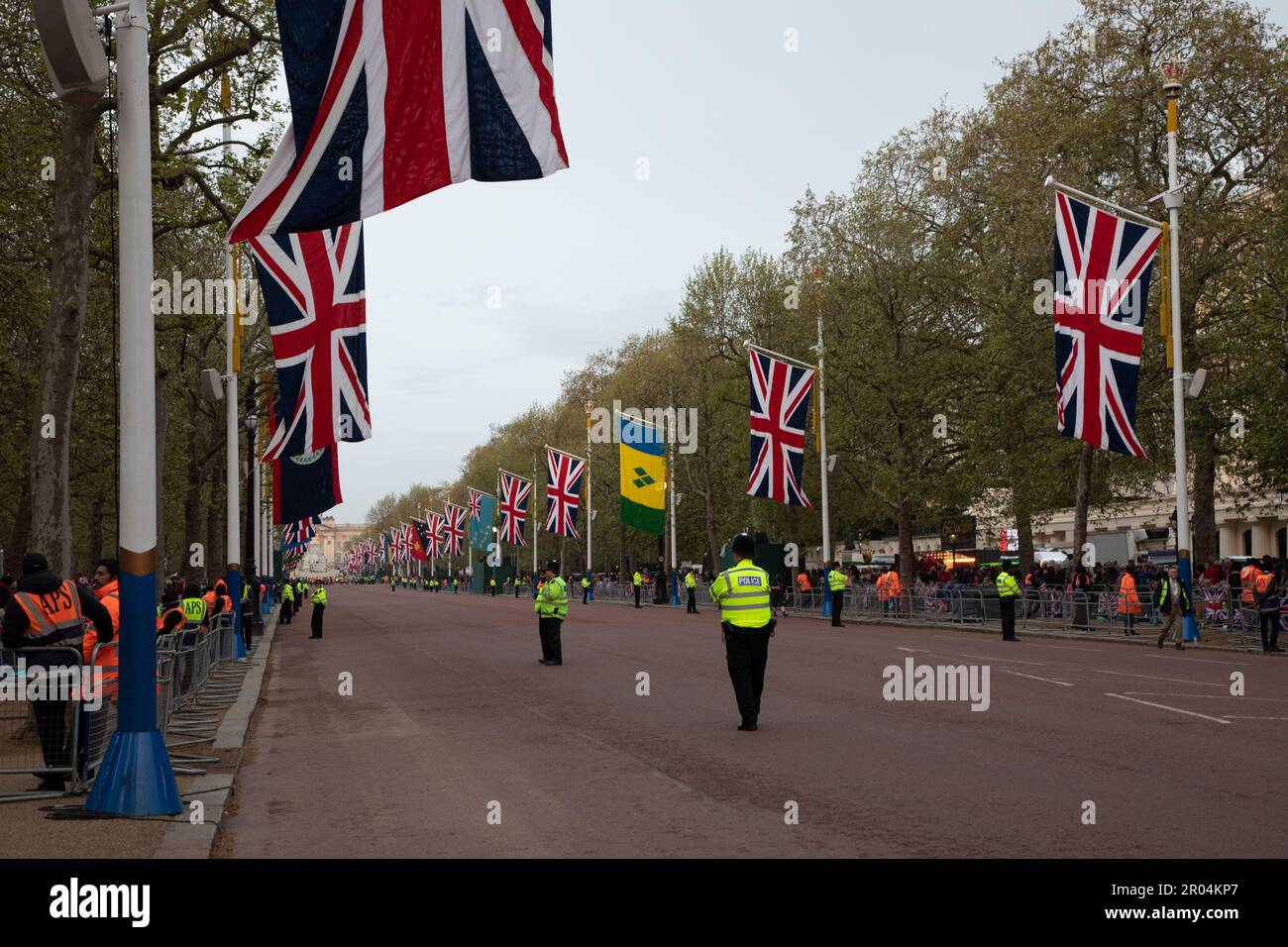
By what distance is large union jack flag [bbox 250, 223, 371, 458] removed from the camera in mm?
19844

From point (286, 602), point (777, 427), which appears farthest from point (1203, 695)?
point (286, 602)

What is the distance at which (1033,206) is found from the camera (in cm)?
3747

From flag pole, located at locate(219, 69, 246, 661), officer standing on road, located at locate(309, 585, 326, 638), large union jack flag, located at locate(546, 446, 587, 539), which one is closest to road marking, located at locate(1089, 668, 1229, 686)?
flag pole, located at locate(219, 69, 246, 661)

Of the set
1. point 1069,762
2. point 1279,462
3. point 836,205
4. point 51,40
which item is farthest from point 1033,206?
point 51,40

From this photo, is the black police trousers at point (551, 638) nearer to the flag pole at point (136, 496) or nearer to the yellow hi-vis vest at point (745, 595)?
the yellow hi-vis vest at point (745, 595)

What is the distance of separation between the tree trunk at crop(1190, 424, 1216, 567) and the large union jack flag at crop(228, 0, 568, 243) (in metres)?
30.9

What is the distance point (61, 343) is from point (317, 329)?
5.02 meters

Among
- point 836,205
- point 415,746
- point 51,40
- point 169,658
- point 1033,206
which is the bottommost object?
point 415,746

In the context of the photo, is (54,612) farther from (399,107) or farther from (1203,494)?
(1203,494)

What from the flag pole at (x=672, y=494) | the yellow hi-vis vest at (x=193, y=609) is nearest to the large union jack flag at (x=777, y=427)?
the yellow hi-vis vest at (x=193, y=609)

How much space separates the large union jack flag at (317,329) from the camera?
65.1ft

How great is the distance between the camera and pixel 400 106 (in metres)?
10.3
